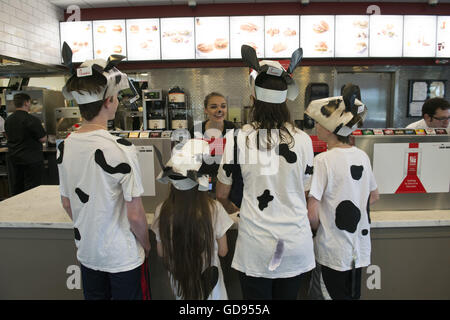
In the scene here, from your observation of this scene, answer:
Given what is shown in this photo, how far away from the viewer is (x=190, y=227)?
1.26 meters

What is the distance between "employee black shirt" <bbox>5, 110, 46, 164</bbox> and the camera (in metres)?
4.31

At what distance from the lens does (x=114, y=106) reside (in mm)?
1327

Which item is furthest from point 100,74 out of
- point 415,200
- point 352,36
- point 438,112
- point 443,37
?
point 443,37

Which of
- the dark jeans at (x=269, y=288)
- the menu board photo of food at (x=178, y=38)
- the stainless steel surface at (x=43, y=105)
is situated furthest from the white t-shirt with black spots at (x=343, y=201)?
the stainless steel surface at (x=43, y=105)

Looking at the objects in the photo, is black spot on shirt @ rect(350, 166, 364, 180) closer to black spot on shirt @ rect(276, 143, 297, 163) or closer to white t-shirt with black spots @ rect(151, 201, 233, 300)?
black spot on shirt @ rect(276, 143, 297, 163)

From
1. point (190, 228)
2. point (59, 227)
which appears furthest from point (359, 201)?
point (59, 227)

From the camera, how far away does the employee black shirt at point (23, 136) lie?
4.31m

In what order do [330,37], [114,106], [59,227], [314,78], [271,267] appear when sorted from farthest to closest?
[314,78] → [330,37] → [59,227] → [114,106] → [271,267]

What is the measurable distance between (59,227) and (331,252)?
1.47 m

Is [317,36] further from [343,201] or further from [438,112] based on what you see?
[343,201]

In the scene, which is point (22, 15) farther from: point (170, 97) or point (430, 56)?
point (430, 56)

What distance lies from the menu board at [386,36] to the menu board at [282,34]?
1.19 metres

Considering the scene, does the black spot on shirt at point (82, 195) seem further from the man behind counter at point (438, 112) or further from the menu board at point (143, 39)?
the menu board at point (143, 39)

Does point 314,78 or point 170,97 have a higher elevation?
point 314,78
